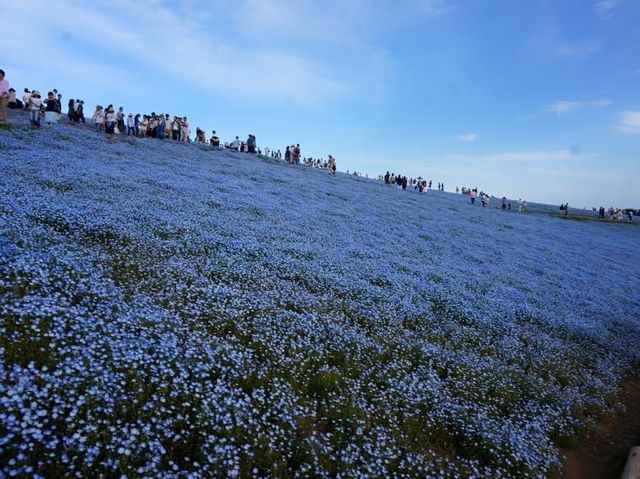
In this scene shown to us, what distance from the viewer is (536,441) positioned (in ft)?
22.2

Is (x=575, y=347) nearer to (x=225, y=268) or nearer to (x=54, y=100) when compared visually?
(x=225, y=268)

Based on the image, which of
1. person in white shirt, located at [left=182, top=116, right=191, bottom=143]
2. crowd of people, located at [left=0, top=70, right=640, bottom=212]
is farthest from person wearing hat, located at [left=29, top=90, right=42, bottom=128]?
person in white shirt, located at [left=182, top=116, right=191, bottom=143]

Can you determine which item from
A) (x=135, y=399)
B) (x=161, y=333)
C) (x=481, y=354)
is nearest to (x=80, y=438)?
(x=135, y=399)

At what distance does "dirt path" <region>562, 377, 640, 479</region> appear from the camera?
22.2ft

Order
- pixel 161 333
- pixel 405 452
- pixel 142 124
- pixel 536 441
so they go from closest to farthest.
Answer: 1. pixel 405 452
2. pixel 161 333
3. pixel 536 441
4. pixel 142 124

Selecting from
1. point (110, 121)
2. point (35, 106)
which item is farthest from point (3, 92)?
point (110, 121)

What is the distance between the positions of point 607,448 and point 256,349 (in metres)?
6.77

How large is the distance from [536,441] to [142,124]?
37145 mm

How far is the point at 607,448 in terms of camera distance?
7508mm

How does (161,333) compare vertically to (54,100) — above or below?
below

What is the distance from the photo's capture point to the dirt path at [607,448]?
6766 mm

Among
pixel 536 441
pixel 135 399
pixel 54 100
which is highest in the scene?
pixel 54 100

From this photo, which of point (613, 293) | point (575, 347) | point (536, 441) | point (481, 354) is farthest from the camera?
point (613, 293)

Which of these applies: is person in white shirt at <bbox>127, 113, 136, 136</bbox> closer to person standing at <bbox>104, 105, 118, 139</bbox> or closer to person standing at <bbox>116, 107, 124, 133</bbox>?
person standing at <bbox>116, 107, 124, 133</bbox>
